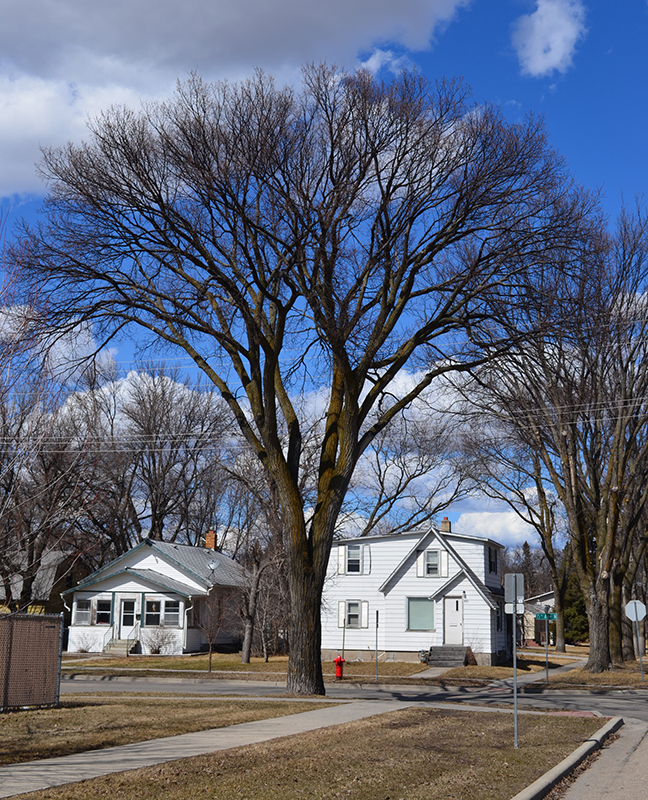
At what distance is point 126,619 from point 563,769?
35.8 meters

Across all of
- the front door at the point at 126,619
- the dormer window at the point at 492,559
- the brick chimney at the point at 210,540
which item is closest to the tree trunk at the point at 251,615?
the front door at the point at 126,619

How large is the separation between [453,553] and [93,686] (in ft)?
63.0

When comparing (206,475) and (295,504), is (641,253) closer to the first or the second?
(295,504)

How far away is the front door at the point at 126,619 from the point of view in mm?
43219

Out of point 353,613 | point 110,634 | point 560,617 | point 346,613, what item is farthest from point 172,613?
point 560,617

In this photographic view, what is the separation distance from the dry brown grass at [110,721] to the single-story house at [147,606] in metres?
23.7

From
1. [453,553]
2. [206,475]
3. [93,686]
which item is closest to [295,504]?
[93,686]

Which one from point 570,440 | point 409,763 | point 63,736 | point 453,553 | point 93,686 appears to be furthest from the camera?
point 453,553

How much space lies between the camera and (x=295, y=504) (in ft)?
63.9

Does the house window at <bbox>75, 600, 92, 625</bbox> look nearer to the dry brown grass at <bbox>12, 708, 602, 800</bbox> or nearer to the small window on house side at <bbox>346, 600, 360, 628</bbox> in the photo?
the small window on house side at <bbox>346, 600, 360, 628</bbox>

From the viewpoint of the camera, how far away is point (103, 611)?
43.8 m

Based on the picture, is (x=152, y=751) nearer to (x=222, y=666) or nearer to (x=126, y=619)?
(x=222, y=666)

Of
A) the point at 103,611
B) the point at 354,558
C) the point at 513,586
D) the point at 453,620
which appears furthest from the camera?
the point at 103,611

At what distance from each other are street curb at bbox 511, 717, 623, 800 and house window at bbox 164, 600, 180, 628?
98.4 ft
